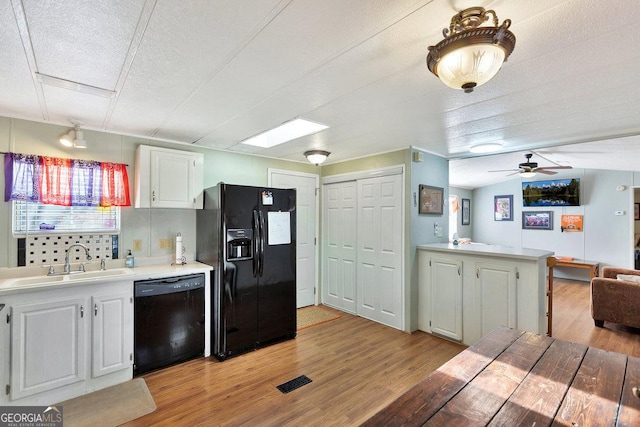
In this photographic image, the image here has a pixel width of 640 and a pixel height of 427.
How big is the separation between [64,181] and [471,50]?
11.0 ft

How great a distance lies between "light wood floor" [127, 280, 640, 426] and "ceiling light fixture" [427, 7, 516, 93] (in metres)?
2.21

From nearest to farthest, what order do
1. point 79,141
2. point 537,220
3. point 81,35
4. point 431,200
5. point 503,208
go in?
point 81,35 → point 79,141 → point 431,200 → point 537,220 → point 503,208

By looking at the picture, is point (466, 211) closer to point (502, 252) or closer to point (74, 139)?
point (502, 252)

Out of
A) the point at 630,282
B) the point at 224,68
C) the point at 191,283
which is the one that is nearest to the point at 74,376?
the point at 191,283

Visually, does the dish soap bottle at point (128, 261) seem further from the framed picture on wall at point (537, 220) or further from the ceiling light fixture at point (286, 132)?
the framed picture on wall at point (537, 220)

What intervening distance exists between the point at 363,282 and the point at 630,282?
3282mm

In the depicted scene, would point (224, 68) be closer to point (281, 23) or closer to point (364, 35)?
point (281, 23)

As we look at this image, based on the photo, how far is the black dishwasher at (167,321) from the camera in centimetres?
265

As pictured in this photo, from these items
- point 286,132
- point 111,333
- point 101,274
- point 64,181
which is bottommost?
point 111,333

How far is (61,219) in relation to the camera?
2.76 metres

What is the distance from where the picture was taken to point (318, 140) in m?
3.29

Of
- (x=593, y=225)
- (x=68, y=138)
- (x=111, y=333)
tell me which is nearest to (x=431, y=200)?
(x=111, y=333)

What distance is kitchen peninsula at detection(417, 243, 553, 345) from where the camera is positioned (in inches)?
111

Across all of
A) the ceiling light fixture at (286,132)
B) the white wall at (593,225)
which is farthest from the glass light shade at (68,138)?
the white wall at (593,225)
